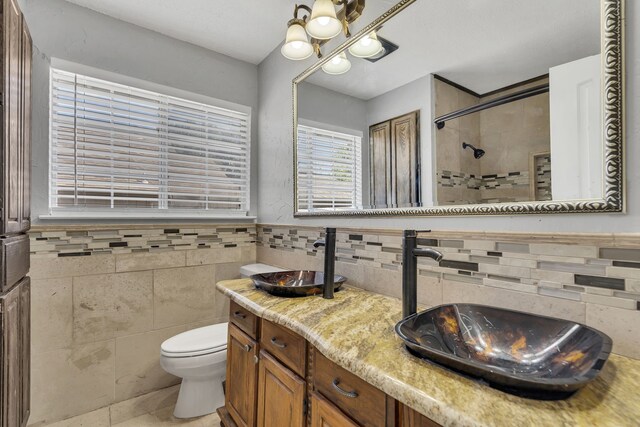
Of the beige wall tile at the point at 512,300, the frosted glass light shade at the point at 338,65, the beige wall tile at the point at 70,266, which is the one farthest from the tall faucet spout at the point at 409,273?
the beige wall tile at the point at 70,266

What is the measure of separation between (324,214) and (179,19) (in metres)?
1.71

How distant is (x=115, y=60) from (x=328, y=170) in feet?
5.48

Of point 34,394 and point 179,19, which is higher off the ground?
point 179,19

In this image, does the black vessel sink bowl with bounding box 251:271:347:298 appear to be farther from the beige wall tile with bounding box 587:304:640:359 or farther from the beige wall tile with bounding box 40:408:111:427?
the beige wall tile with bounding box 40:408:111:427

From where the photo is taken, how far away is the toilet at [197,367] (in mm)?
1776

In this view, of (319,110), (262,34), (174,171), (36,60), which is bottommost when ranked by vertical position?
(174,171)

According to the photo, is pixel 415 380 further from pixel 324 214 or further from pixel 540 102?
pixel 324 214

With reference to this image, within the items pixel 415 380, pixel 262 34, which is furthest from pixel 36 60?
pixel 415 380

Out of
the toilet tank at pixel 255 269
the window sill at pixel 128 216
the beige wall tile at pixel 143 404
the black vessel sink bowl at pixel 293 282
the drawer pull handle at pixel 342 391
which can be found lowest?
the beige wall tile at pixel 143 404

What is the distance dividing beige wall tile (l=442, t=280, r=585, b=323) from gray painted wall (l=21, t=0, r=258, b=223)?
1.91 m

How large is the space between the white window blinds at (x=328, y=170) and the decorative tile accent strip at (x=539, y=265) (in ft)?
1.29

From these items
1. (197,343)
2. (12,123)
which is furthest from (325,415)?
(12,123)

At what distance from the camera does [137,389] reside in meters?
2.10

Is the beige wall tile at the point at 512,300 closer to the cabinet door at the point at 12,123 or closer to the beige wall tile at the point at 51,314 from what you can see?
the cabinet door at the point at 12,123
